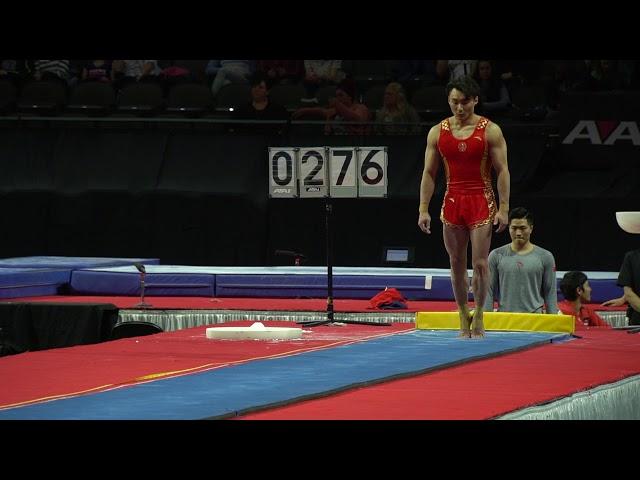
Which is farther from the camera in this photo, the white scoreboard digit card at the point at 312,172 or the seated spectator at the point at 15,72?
the seated spectator at the point at 15,72

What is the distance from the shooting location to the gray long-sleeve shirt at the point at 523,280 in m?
9.41

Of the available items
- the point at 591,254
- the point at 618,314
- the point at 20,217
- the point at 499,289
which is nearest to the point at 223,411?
the point at 499,289

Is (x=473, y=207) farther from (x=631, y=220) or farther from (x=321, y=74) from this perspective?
(x=321, y=74)

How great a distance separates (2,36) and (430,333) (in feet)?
10.5

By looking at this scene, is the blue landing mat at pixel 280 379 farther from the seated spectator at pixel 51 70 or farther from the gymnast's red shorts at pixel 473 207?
the seated spectator at pixel 51 70

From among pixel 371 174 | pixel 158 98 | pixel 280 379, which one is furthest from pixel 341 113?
pixel 280 379

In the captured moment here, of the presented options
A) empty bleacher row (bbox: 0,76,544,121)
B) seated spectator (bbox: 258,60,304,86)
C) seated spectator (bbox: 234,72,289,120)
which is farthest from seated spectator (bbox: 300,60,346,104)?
seated spectator (bbox: 234,72,289,120)

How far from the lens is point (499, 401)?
610cm

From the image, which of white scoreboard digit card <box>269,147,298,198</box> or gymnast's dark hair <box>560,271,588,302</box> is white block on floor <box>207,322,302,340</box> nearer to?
white scoreboard digit card <box>269,147,298,198</box>

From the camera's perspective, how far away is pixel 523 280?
9.47 metres

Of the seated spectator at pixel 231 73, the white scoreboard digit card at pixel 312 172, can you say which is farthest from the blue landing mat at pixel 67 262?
the white scoreboard digit card at pixel 312 172

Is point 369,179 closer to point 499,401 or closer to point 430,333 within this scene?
point 430,333

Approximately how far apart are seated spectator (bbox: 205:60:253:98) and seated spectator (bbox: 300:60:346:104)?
70 cm

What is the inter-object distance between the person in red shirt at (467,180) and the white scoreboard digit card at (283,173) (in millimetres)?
1945
